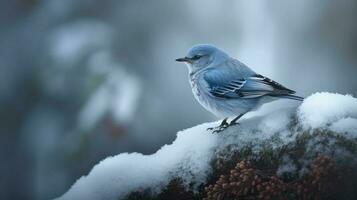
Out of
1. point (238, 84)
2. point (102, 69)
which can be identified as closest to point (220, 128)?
point (238, 84)

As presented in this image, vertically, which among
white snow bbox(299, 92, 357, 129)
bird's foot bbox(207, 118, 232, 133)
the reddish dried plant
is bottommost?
the reddish dried plant

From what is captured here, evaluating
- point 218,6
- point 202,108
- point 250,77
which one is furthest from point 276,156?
point 218,6

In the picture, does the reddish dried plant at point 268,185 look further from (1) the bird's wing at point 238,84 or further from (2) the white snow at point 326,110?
(1) the bird's wing at point 238,84

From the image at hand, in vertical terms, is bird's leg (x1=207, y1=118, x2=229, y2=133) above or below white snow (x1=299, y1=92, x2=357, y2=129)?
above

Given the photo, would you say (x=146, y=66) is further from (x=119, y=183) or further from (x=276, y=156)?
(x=276, y=156)

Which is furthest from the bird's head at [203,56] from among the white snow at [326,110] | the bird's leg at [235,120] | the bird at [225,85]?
the white snow at [326,110]

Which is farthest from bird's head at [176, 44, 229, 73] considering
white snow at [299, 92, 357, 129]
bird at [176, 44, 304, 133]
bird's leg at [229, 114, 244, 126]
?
white snow at [299, 92, 357, 129]

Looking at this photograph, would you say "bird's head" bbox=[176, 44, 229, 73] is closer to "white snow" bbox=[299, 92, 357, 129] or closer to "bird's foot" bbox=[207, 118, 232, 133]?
"bird's foot" bbox=[207, 118, 232, 133]
